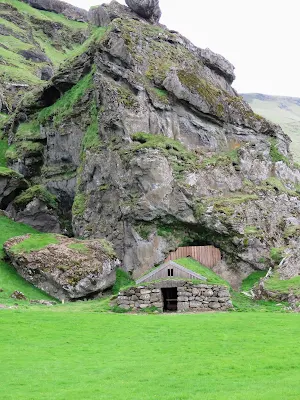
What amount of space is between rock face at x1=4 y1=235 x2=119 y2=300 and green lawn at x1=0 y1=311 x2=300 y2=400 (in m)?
16.2

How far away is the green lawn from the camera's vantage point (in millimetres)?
14969

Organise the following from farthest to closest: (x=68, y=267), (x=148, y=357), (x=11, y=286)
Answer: (x=68, y=267), (x=11, y=286), (x=148, y=357)

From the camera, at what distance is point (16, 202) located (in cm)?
6612

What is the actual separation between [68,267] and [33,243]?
18.9 feet

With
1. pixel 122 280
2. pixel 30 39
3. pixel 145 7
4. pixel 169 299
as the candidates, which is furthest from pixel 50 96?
pixel 30 39

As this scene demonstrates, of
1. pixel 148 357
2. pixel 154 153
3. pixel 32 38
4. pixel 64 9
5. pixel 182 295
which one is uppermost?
pixel 64 9

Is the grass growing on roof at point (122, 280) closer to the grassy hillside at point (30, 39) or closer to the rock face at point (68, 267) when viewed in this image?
the rock face at point (68, 267)

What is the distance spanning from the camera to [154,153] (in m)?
55.9

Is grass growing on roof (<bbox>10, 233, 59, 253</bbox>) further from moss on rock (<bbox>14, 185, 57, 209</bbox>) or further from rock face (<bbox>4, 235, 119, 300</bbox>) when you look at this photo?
moss on rock (<bbox>14, 185, 57, 209</bbox>)

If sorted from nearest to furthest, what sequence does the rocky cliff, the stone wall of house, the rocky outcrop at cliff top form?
the stone wall of house, the rocky cliff, the rocky outcrop at cliff top

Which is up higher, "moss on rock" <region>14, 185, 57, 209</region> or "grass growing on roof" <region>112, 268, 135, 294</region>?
"moss on rock" <region>14, 185, 57, 209</region>

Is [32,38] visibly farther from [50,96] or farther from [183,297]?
[183,297]

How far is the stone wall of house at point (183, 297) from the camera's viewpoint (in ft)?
125

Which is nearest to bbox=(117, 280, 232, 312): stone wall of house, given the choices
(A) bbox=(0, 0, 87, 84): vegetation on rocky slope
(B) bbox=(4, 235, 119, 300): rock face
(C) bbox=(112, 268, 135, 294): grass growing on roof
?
(B) bbox=(4, 235, 119, 300): rock face
